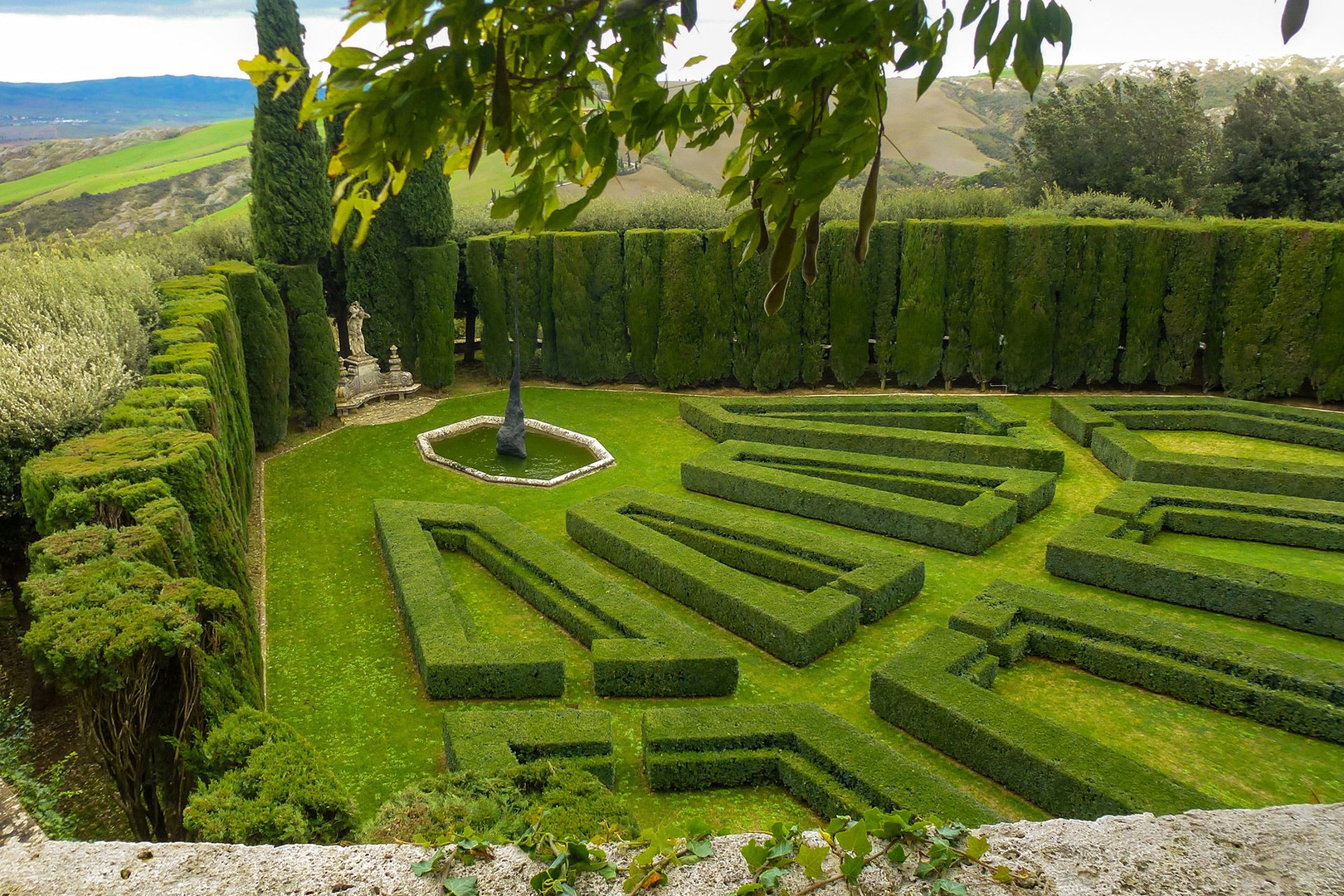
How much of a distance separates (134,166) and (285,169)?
47725mm

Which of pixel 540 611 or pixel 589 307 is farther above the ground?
pixel 589 307

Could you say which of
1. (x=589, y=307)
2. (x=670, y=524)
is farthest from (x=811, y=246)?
(x=589, y=307)

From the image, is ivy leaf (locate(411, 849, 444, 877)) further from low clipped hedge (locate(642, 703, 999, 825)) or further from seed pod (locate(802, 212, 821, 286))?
low clipped hedge (locate(642, 703, 999, 825))

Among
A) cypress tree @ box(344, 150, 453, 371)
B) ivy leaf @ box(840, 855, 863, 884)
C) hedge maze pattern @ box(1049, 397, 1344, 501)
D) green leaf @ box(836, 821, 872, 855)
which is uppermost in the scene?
cypress tree @ box(344, 150, 453, 371)

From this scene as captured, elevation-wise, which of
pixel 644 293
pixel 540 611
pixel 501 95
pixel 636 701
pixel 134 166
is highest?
pixel 134 166

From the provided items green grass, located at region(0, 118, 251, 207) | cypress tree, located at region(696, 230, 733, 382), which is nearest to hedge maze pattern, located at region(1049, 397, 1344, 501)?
cypress tree, located at region(696, 230, 733, 382)

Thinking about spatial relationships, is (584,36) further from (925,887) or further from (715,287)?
(715,287)

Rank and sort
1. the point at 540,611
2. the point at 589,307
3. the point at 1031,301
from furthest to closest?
the point at 589,307 → the point at 1031,301 → the point at 540,611

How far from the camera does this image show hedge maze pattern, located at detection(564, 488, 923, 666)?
9461 millimetres

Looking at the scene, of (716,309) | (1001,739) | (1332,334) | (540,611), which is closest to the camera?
(1001,739)

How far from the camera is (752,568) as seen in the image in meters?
11.5

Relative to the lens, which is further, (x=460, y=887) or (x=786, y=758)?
(x=786, y=758)

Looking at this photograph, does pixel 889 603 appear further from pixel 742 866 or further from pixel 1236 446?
pixel 1236 446

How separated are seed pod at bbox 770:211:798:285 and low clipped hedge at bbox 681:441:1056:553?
9906 mm
